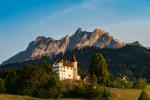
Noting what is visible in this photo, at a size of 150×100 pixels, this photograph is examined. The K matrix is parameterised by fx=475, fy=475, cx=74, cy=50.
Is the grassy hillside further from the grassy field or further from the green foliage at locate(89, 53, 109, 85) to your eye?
the green foliage at locate(89, 53, 109, 85)

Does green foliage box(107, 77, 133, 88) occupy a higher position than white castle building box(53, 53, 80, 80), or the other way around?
white castle building box(53, 53, 80, 80)

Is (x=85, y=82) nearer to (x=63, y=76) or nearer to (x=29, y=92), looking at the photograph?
(x=63, y=76)

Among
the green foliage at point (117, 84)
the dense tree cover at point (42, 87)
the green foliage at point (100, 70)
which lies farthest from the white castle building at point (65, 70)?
the dense tree cover at point (42, 87)

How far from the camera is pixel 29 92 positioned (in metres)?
128

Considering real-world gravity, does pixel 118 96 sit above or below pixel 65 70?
below

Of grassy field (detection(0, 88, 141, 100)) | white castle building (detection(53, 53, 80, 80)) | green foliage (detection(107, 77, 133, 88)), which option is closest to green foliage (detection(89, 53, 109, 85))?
green foliage (detection(107, 77, 133, 88))

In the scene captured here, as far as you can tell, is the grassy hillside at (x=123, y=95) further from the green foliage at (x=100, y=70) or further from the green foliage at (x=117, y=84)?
the green foliage at (x=100, y=70)

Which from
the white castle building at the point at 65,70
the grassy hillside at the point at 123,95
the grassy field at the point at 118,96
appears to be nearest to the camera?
the grassy field at the point at 118,96

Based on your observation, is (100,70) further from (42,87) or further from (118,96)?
(42,87)

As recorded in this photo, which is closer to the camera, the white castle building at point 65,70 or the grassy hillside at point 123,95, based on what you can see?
the grassy hillside at point 123,95

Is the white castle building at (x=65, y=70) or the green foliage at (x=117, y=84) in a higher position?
the white castle building at (x=65, y=70)

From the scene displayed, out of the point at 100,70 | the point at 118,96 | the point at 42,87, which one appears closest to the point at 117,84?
the point at 100,70

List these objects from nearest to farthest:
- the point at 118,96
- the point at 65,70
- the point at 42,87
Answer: the point at 118,96
the point at 42,87
the point at 65,70

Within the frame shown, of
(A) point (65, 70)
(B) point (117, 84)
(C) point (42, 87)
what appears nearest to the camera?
(C) point (42, 87)
